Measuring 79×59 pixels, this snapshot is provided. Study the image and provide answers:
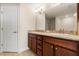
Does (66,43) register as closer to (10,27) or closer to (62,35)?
(62,35)

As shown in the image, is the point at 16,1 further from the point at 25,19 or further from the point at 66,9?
the point at 66,9

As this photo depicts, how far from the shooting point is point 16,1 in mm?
2213

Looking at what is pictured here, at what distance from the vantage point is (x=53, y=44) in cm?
218

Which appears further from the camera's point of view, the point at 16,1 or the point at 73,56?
the point at 16,1

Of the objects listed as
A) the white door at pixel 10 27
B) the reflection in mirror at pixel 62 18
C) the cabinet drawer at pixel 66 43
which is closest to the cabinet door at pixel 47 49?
the cabinet drawer at pixel 66 43

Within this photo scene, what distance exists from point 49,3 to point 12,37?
2.53ft

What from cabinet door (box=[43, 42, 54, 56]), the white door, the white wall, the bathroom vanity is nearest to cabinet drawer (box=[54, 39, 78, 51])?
the bathroom vanity

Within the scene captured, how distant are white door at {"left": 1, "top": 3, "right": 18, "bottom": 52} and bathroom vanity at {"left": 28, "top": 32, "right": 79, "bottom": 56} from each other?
0.24 m

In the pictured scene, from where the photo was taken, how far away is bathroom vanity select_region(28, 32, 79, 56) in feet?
6.60

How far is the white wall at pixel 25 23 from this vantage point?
220cm

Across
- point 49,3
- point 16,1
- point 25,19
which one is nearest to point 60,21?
point 49,3

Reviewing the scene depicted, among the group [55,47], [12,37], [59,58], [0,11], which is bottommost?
[59,58]

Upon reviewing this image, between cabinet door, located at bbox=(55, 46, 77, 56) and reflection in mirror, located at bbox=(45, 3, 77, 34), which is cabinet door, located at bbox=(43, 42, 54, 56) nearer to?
cabinet door, located at bbox=(55, 46, 77, 56)

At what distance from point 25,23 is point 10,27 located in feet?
0.77
